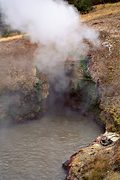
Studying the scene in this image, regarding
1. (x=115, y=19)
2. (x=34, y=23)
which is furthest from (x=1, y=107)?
(x=115, y=19)

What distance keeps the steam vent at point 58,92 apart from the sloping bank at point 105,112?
2.2 inches

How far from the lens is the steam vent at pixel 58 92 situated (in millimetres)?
27547

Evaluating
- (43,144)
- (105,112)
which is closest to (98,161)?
(43,144)

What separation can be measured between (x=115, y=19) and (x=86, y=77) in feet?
26.4

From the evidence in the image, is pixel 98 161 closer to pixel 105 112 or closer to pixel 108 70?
pixel 105 112

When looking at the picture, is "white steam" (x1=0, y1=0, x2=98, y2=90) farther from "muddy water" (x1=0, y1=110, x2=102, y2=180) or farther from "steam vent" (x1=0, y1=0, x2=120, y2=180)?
"muddy water" (x1=0, y1=110, x2=102, y2=180)

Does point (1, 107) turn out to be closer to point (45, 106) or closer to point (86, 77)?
point (45, 106)

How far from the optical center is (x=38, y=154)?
29.3 meters

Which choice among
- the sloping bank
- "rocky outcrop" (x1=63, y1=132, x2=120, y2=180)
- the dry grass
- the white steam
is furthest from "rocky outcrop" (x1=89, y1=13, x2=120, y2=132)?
"rocky outcrop" (x1=63, y1=132, x2=120, y2=180)

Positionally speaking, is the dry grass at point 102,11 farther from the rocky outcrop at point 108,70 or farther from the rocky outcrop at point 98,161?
the rocky outcrop at point 98,161

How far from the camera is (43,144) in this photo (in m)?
30.5

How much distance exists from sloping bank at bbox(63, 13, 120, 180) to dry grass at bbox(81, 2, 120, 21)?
0.96m

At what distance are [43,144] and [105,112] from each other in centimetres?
438

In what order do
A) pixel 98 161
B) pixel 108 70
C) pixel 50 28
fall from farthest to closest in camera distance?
pixel 50 28 < pixel 108 70 < pixel 98 161
